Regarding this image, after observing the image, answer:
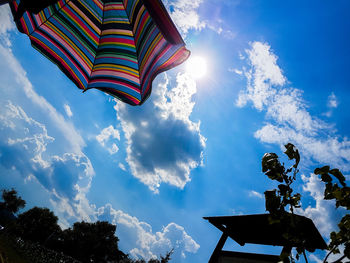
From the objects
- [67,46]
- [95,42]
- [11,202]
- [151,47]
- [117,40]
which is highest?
[117,40]

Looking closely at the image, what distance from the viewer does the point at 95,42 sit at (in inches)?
110

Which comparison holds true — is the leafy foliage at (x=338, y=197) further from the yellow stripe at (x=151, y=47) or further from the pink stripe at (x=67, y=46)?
the pink stripe at (x=67, y=46)

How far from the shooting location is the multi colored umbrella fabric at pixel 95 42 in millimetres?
2506

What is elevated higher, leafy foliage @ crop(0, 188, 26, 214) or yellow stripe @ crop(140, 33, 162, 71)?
yellow stripe @ crop(140, 33, 162, 71)

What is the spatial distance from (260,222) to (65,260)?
3586 centimetres

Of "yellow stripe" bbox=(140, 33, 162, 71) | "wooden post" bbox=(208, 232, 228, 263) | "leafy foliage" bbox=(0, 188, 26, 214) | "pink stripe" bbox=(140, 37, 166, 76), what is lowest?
"leafy foliage" bbox=(0, 188, 26, 214)

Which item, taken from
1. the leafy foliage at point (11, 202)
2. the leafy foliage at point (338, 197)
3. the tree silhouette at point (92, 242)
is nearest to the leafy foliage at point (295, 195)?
the leafy foliage at point (338, 197)

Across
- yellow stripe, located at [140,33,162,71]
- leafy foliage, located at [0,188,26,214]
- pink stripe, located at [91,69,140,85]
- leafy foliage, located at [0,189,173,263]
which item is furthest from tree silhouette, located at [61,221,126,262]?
yellow stripe, located at [140,33,162,71]

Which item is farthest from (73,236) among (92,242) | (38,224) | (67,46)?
(67,46)

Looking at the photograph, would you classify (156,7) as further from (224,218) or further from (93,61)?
(224,218)

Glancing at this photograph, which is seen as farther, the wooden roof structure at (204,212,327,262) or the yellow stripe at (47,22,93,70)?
the wooden roof structure at (204,212,327,262)

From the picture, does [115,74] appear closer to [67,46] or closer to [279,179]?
[67,46]

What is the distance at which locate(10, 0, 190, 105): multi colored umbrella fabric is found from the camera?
251 cm

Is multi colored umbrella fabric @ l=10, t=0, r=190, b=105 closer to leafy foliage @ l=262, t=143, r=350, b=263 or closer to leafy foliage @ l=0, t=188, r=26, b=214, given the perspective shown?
leafy foliage @ l=262, t=143, r=350, b=263
